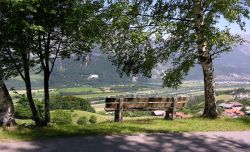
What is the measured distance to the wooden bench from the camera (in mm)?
20781

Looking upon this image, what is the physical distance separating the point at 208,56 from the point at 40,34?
31.6ft

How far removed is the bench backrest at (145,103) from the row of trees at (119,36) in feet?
3.36

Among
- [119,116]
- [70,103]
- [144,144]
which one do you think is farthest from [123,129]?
[70,103]

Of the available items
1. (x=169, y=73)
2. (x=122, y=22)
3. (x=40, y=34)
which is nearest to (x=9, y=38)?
(x=40, y=34)

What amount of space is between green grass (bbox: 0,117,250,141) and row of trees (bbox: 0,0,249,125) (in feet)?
6.29

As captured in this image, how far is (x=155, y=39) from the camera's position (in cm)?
2245

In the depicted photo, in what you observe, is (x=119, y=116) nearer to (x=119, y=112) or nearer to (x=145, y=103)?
(x=119, y=112)

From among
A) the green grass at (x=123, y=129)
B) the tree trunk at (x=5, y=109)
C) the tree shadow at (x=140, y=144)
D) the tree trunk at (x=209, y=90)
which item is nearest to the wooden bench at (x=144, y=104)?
the green grass at (x=123, y=129)

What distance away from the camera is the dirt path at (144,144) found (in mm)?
12953

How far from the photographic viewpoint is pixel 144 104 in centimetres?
2248

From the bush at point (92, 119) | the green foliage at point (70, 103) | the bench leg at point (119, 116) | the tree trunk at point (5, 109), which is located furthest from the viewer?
the green foliage at point (70, 103)

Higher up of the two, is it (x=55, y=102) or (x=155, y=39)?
(x=155, y=39)

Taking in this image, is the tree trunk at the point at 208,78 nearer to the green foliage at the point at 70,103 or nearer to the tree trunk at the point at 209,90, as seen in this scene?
the tree trunk at the point at 209,90

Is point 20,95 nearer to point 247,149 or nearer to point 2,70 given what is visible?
point 2,70
